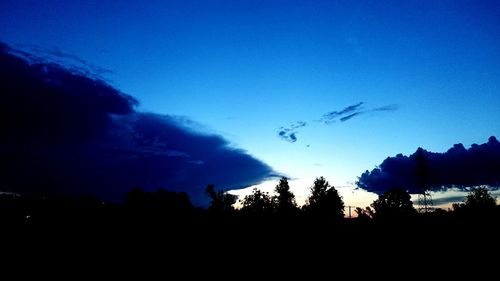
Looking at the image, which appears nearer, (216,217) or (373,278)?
(373,278)

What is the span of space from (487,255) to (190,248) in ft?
39.1

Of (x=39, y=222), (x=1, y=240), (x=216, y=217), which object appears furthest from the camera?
(x=216, y=217)

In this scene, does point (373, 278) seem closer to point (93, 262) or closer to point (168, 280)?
point (168, 280)

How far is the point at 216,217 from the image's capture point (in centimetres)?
1617

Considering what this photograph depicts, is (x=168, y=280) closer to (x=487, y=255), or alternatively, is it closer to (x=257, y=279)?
(x=257, y=279)

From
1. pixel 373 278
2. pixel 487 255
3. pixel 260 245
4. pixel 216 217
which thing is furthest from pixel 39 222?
pixel 487 255

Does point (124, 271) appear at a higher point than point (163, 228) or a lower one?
lower

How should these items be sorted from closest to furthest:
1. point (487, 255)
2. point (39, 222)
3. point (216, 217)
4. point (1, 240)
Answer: point (487, 255) < point (1, 240) < point (39, 222) < point (216, 217)

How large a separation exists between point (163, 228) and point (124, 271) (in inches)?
93.5

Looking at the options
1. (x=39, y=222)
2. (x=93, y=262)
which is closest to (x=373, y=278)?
(x=93, y=262)

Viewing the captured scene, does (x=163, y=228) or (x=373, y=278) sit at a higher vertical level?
(x=163, y=228)

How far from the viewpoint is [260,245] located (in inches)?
595

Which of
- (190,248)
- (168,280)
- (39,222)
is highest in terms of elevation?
(39,222)

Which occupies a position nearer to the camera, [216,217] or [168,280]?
[168,280]
